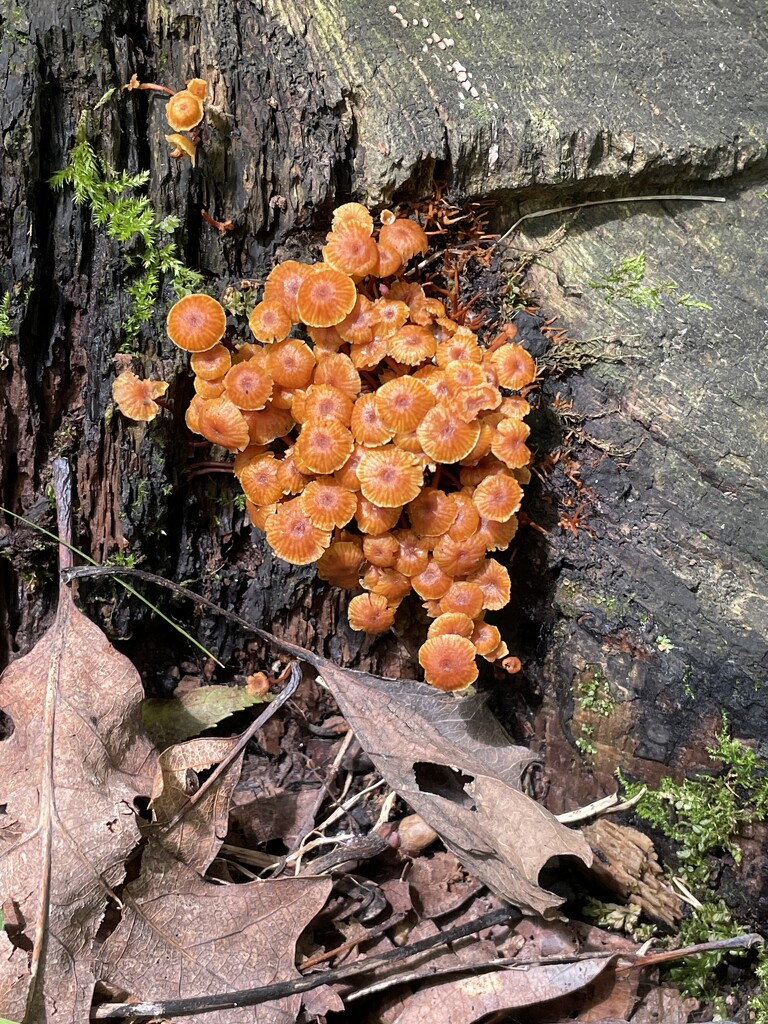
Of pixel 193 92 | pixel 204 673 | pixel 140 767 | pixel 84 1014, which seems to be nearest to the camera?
pixel 84 1014

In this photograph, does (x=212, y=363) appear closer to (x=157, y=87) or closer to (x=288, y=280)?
(x=288, y=280)

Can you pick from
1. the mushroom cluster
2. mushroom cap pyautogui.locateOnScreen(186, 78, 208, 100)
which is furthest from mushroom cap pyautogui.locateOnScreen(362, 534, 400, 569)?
mushroom cap pyautogui.locateOnScreen(186, 78, 208, 100)

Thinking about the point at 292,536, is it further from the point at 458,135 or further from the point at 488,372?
the point at 458,135

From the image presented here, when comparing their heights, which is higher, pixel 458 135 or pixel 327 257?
pixel 458 135

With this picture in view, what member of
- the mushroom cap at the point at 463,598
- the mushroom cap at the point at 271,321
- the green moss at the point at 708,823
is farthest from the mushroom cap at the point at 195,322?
the green moss at the point at 708,823

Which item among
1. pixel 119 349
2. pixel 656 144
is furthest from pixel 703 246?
pixel 119 349

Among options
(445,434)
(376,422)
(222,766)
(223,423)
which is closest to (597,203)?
(445,434)
